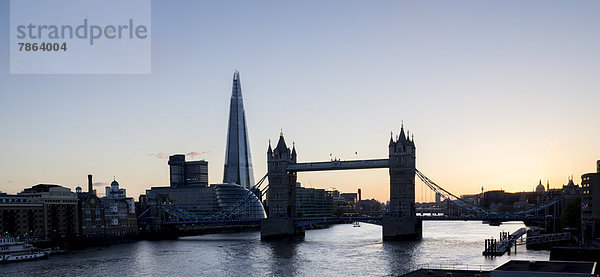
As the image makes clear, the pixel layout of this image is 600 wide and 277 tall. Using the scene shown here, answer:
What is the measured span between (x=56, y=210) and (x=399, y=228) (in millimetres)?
65809

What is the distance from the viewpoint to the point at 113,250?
10725cm

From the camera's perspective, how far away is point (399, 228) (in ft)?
Answer: 368

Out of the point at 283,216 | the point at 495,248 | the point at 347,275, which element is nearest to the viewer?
the point at 347,275

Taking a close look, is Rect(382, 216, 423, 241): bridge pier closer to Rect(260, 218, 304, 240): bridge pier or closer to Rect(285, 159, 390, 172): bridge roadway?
Rect(285, 159, 390, 172): bridge roadway

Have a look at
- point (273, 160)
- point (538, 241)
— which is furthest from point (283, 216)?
point (538, 241)

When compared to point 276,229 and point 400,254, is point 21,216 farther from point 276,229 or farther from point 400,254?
point 400,254

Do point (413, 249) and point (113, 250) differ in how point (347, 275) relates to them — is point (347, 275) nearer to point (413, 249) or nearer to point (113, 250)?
point (413, 249)

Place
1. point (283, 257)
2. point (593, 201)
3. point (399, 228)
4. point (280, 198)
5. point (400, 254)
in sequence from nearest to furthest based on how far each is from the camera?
1. point (400, 254)
2. point (283, 257)
3. point (593, 201)
4. point (399, 228)
5. point (280, 198)

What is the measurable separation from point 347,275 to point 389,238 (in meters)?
47.2

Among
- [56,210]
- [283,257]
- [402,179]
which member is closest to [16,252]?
[56,210]

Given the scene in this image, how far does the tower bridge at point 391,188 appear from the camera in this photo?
11288cm

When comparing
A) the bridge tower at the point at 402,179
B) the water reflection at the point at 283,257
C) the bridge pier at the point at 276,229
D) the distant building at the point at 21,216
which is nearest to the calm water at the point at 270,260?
the water reflection at the point at 283,257

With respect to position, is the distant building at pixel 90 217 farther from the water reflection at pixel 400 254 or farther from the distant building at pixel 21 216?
the water reflection at pixel 400 254

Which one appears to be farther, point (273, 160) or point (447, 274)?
point (273, 160)
